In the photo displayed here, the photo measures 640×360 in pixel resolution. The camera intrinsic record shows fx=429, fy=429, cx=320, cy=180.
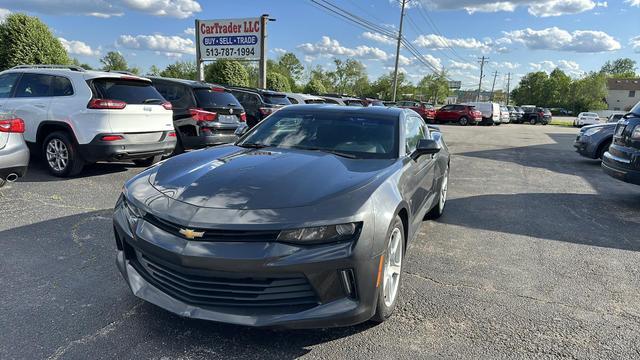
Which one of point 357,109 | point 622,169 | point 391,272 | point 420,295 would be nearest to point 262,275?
point 391,272

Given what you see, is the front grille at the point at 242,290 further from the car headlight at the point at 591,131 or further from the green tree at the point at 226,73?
the green tree at the point at 226,73

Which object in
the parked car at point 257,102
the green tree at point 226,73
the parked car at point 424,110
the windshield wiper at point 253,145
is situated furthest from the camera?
the parked car at point 424,110

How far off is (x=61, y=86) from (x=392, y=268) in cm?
629

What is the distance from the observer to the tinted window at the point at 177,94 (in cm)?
861

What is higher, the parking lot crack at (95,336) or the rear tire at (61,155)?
the rear tire at (61,155)

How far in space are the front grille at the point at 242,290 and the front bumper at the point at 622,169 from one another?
6.01m

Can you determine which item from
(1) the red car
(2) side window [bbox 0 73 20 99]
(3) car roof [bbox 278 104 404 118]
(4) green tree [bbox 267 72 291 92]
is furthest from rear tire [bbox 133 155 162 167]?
(1) the red car

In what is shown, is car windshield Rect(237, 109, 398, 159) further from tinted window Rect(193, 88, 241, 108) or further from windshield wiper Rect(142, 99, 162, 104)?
tinted window Rect(193, 88, 241, 108)

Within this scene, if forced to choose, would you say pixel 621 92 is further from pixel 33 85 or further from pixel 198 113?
pixel 33 85

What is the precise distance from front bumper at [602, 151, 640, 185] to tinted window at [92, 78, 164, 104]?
7433mm

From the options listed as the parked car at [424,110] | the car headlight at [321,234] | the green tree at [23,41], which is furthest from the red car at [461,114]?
the car headlight at [321,234]

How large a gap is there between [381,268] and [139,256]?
155 cm

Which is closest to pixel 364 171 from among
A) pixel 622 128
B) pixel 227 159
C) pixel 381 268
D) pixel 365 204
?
pixel 365 204

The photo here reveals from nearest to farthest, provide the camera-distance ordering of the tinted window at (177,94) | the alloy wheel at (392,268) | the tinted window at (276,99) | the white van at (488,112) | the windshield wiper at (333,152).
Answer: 1. the alloy wheel at (392,268)
2. the windshield wiper at (333,152)
3. the tinted window at (177,94)
4. the tinted window at (276,99)
5. the white van at (488,112)
